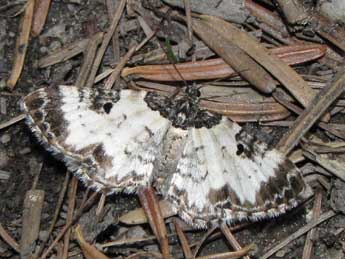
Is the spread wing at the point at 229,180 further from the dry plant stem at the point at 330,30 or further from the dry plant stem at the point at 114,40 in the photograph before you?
the dry plant stem at the point at 330,30

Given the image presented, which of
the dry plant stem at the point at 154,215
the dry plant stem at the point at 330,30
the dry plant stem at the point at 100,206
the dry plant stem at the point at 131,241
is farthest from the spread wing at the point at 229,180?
the dry plant stem at the point at 330,30

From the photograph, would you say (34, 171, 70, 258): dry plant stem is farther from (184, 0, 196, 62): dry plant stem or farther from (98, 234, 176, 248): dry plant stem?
(184, 0, 196, 62): dry plant stem

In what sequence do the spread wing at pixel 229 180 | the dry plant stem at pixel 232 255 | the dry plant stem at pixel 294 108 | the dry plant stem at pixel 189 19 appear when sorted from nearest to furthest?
the spread wing at pixel 229 180 < the dry plant stem at pixel 232 255 < the dry plant stem at pixel 294 108 < the dry plant stem at pixel 189 19

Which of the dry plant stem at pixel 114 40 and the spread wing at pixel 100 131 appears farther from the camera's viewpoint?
the dry plant stem at pixel 114 40

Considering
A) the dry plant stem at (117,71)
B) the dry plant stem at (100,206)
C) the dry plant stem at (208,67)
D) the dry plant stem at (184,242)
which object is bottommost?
the dry plant stem at (100,206)

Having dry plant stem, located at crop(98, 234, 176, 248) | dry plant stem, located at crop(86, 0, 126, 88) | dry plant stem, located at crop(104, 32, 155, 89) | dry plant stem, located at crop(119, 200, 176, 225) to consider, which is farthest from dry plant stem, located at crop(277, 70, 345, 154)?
dry plant stem, located at crop(86, 0, 126, 88)
